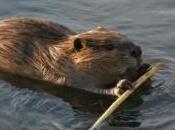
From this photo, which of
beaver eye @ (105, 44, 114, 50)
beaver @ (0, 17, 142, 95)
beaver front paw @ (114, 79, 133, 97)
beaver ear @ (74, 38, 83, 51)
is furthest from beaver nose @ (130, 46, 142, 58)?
beaver ear @ (74, 38, 83, 51)

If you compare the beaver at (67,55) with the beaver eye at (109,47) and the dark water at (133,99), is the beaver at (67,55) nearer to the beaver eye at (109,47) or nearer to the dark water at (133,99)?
the beaver eye at (109,47)

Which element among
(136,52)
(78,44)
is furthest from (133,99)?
(78,44)

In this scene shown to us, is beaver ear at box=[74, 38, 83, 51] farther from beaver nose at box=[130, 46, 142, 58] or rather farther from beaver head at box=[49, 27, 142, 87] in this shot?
beaver nose at box=[130, 46, 142, 58]

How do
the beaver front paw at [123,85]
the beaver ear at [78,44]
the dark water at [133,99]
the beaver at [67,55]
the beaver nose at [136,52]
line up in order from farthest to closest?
the beaver ear at [78,44] → the beaver at [67,55] → the beaver nose at [136,52] → the beaver front paw at [123,85] → the dark water at [133,99]

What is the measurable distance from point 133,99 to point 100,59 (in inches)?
22.5

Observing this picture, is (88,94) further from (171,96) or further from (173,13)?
(173,13)

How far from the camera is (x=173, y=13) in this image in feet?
29.2

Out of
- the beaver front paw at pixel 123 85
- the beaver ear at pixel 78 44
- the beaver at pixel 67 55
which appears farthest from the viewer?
the beaver ear at pixel 78 44

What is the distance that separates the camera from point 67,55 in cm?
706

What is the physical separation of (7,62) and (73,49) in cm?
85

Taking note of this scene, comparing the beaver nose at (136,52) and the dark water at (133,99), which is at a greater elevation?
the beaver nose at (136,52)

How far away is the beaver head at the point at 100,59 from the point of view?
6.74 m

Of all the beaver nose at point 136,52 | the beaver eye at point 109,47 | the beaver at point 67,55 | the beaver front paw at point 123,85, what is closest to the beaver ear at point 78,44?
the beaver at point 67,55

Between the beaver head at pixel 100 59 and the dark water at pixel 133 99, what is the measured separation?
1.14 ft
